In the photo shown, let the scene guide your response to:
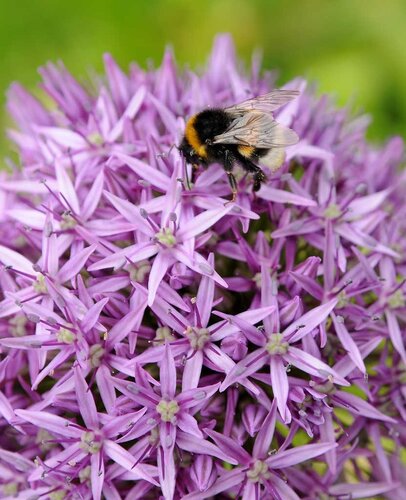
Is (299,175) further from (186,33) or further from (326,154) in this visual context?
(186,33)

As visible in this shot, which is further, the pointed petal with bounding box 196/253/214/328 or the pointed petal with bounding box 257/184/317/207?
the pointed petal with bounding box 257/184/317/207

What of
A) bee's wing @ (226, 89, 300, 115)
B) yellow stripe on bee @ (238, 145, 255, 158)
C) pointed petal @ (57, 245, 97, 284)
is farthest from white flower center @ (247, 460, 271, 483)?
bee's wing @ (226, 89, 300, 115)

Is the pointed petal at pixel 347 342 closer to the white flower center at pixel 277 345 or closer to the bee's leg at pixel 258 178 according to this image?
the white flower center at pixel 277 345

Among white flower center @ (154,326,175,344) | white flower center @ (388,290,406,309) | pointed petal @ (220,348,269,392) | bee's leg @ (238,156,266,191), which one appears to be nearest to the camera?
pointed petal @ (220,348,269,392)

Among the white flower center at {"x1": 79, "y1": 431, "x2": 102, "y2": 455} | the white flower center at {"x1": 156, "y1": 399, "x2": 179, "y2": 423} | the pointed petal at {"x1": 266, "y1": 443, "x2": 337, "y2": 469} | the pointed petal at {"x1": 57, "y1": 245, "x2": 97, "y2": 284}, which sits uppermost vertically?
the pointed petal at {"x1": 57, "y1": 245, "x2": 97, "y2": 284}

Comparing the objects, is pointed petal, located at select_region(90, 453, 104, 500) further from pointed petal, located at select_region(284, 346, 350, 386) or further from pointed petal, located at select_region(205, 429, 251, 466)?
pointed petal, located at select_region(284, 346, 350, 386)

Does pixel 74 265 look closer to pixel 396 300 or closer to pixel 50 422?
pixel 50 422

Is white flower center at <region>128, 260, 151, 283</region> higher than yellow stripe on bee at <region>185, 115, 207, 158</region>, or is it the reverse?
yellow stripe on bee at <region>185, 115, 207, 158</region>

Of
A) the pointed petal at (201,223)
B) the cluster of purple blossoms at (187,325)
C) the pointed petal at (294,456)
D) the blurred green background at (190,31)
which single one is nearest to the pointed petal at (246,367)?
the cluster of purple blossoms at (187,325)
